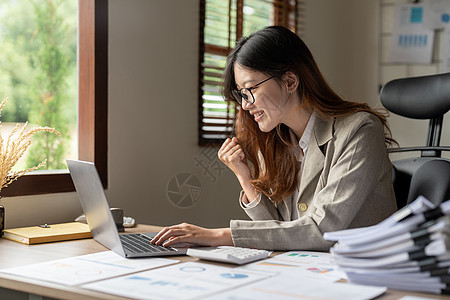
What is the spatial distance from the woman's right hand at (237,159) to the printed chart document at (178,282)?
0.71 meters

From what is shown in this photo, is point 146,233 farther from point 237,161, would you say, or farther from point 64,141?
point 64,141

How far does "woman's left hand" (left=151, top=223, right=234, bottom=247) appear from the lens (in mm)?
1562

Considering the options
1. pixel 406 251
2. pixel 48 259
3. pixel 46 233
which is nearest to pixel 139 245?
pixel 48 259

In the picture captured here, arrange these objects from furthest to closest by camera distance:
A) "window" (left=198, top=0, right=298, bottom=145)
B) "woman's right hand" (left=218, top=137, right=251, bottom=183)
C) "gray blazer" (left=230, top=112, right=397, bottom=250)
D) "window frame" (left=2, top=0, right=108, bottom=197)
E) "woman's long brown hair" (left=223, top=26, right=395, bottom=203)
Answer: "window" (left=198, top=0, right=298, bottom=145), "window frame" (left=2, top=0, right=108, bottom=197), "woman's right hand" (left=218, top=137, right=251, bottom=183), "woman's long brown hair" (left=223, top=26, right=395, bottom=203), "gray blazer" (left=230, top=112, right=397, bottom=250)

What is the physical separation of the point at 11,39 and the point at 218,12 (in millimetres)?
931

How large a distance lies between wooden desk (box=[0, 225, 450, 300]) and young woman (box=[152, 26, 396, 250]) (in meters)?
0.23

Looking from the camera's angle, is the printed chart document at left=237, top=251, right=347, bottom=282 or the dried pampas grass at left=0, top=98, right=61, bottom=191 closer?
the printed chart document at left=237, top=251, right=347, bottom=282

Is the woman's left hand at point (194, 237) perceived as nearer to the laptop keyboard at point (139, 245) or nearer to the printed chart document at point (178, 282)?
the laptop keyboard at point (139, 245)

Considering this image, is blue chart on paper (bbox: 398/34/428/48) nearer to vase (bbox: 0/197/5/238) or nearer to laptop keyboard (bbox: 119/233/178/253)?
laptop keyboard (bbox: 119/233/178/253)

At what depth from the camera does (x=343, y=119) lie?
1759 mm

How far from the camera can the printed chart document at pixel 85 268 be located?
4.00ft

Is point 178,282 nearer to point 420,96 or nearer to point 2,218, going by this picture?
point 2,218

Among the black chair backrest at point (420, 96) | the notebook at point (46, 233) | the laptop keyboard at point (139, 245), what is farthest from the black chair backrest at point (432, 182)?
the notebook at point (46, 233)

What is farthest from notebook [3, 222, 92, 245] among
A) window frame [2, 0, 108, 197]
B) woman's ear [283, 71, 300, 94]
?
woman's ear [283, 71, 300, 94]
